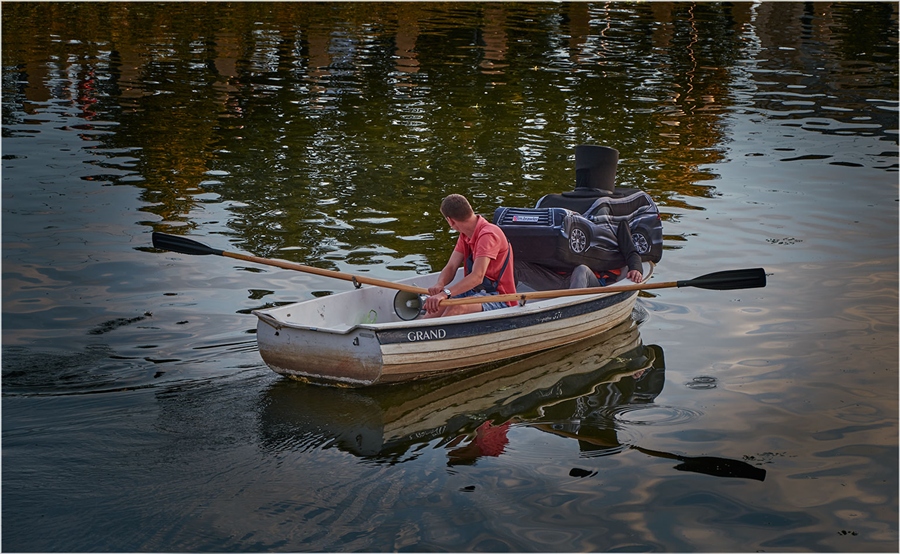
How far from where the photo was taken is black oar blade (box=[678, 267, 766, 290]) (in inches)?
347

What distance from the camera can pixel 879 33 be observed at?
34.5m

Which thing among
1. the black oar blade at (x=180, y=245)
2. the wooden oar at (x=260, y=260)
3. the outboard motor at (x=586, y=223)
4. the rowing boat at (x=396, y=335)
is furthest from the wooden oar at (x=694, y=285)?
the black oar blade at (x=180, y=245)

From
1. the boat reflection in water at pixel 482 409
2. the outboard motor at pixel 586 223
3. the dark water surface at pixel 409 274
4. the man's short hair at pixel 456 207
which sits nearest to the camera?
the dark water surface at pixel 409 274

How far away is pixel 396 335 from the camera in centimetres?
823

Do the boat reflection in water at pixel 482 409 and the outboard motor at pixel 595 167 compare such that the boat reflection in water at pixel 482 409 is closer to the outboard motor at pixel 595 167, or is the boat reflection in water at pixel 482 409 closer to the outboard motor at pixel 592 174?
the outboard motor at pixel 592 174

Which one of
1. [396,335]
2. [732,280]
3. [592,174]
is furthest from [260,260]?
[732,280]

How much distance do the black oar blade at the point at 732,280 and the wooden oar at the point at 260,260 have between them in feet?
8.45

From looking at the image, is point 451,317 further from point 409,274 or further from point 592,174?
point 592,174

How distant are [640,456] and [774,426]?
1.42 meters

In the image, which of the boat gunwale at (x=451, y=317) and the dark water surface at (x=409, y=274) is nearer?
the dark water surface at (x=409, y=274)

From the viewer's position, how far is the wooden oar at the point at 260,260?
8.79 meters

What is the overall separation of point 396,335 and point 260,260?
1.66m

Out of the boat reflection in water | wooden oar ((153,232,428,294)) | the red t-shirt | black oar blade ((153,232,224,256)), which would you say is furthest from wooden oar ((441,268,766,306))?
black oar blade ((153,232,224,256))

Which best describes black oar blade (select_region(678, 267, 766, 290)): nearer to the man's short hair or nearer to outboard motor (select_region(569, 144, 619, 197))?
the man's short hair
